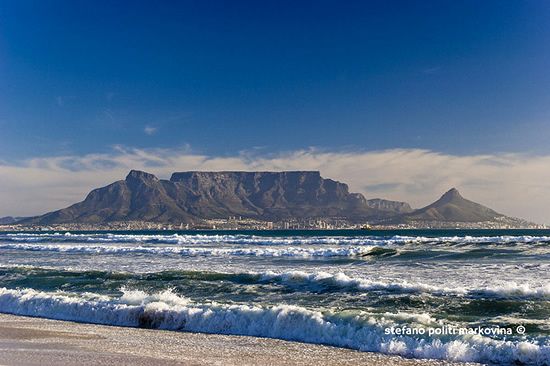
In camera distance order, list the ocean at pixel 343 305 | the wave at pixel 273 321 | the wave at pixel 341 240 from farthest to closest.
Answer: the wave at pixel 341 240, the ocean at pixel 343 305, the wave at pixel 273 321

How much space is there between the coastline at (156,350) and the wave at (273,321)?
0.45 m

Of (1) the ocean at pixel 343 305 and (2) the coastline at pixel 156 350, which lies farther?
(1) the ocean at pixel 343 305

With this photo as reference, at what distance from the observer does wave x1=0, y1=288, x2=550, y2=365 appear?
8.88 meters

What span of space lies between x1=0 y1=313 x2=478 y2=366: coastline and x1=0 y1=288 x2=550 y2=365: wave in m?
0.45

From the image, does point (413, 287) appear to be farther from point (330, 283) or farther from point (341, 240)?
point (341, 240)

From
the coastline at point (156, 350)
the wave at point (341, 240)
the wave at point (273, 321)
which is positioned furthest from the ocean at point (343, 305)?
the wave at point (341, 240)

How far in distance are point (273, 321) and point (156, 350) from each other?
293 cm

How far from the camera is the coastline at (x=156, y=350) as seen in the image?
337 inches

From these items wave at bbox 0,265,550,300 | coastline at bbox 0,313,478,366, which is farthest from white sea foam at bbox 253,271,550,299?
coastline at bbox 0,313,478,366

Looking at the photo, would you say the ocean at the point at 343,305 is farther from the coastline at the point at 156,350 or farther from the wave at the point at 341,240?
the wave at the point at 341,240

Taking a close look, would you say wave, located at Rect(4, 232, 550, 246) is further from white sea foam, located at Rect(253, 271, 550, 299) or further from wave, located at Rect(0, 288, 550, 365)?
wave, located at Rect(0, 288, 550, 365)

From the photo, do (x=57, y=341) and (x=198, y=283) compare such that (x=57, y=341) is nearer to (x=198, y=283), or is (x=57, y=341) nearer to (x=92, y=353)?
(x=92, y=353)

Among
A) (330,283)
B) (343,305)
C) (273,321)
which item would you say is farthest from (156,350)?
(330,283)

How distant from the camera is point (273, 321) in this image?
1152 cm
